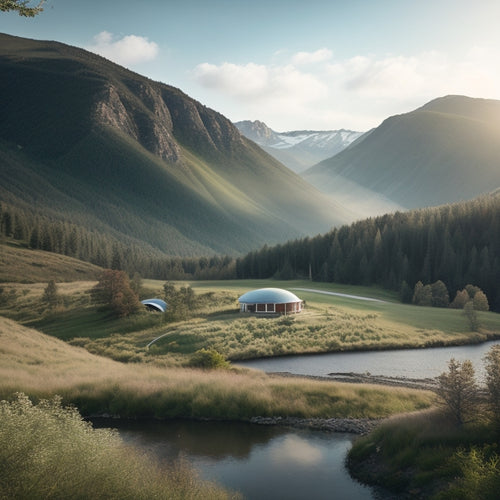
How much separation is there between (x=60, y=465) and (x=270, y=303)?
63.6 m

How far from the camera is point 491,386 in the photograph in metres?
21.2

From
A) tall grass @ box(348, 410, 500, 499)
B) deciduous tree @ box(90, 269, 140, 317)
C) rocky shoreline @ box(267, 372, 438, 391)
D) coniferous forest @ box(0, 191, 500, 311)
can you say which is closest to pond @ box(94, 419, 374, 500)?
tall grass @ box(348, 410, 500, 499)

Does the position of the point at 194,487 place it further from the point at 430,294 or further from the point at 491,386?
the point at 430,294

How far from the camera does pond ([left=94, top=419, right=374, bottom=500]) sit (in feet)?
75.4

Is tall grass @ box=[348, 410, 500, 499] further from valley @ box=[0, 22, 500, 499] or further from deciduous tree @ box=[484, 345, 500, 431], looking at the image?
deciduous tree @ box=[484, 345, 500, 431]

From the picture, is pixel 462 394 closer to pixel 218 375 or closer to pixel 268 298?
pixel 218 375

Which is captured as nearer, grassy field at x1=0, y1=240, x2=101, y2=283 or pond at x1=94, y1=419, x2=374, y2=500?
pond at x1=94, y1=419, x2=374, y2=500

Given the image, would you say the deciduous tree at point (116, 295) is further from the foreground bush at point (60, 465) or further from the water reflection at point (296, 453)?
the foreground bush at point (60, 465)

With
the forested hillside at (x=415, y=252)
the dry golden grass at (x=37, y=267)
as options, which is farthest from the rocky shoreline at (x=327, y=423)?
the dry golden grass at (x=37, y=267)

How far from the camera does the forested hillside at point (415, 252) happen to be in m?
123

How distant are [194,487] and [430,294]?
97.6 m

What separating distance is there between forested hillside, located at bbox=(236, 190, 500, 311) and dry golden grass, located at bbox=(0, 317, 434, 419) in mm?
86999

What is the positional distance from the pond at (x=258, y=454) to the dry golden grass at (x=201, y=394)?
150 centimetres

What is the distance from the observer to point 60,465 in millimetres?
14008
